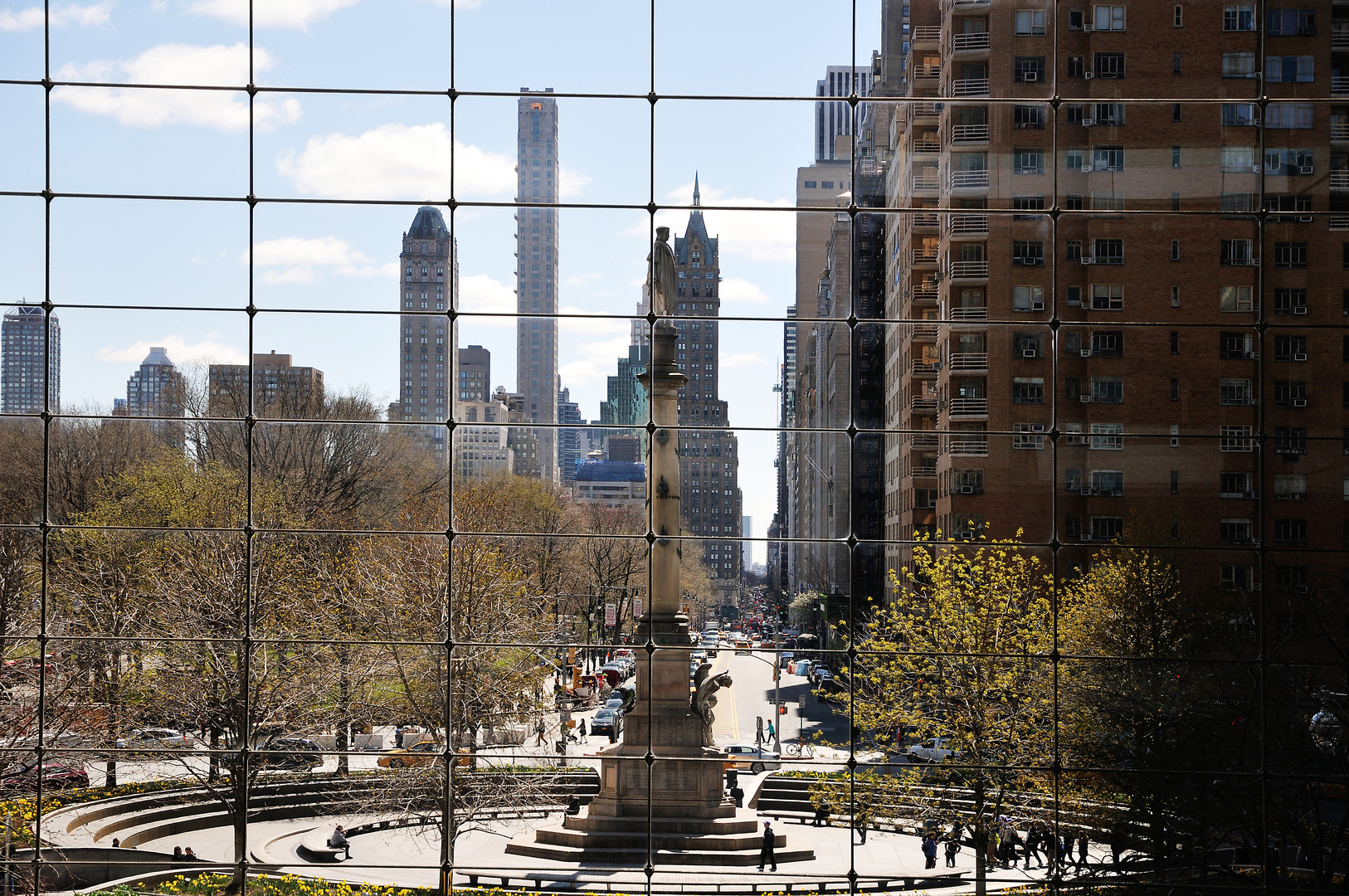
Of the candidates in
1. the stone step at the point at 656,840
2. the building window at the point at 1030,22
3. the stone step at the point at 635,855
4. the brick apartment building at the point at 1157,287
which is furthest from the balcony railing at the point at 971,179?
the stone step at the point at 656,840

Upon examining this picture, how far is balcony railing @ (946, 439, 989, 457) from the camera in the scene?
8680 millimetres

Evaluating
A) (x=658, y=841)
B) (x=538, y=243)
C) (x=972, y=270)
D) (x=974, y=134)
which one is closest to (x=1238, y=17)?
(x=974, y=134)

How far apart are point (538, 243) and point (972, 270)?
4126 mm

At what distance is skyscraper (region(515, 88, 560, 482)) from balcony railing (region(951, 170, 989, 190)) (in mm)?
3177

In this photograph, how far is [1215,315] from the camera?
8.21 m

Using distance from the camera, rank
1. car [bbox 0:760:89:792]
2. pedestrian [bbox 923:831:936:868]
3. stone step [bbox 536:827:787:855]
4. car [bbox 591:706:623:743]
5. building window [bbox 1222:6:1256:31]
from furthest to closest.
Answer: car [bbox 591:706:623:743] < stone step [bbox 536:827:787:855] < pedestrian [bbox 923:831:936:868] < car [bbox 0:760:89:792] < building window [bbox 1222:6:1256:31]

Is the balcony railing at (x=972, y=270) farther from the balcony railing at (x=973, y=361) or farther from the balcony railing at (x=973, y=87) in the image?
the balcony railing at (x=973, y=87)

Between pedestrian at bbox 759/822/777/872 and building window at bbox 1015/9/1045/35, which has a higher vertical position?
building window at bbox 1015/9/1045/35

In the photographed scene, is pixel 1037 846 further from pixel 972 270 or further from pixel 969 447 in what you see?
pixel 972 270

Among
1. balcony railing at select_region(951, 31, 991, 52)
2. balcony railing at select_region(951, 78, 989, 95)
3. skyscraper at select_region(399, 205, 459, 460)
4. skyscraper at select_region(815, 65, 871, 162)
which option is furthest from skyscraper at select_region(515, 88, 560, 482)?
balcony railing at select_region(951, 31, 991, 52)

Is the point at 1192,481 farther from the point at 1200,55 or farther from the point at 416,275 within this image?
the point at 416,275

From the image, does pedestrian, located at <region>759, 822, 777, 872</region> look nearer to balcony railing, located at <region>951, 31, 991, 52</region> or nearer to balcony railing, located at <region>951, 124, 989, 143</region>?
balcony railing, located at <region>951, 124, 989, 143</region>

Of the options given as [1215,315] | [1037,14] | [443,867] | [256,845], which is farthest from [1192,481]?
[256,845]

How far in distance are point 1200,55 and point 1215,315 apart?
2.05 m
